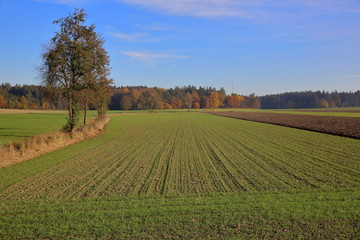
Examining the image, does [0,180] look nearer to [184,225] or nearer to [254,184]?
[184,225]

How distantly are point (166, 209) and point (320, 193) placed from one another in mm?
4560

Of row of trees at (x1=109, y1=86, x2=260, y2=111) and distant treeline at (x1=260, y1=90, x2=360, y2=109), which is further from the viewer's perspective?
distant treeline at (x1=260, y1=90, x2=360, y2=109)

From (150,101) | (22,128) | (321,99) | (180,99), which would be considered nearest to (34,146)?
(22,128)

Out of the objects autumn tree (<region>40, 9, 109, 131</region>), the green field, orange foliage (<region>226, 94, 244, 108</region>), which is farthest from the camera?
orange foliage (<region>226, 94, 244, 108</region>)

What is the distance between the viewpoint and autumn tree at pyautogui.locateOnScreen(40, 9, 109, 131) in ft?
79.6

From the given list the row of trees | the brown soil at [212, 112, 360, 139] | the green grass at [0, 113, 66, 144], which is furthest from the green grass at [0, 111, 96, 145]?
the row of trees

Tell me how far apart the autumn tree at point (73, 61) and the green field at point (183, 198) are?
1179cm

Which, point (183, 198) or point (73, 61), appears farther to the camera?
point (73, 61)

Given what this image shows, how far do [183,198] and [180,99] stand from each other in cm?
16106

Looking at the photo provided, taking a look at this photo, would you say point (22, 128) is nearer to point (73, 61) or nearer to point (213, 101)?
point (73, 61)

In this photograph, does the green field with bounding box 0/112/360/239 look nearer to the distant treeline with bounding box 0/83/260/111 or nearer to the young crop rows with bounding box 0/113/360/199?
the young crop rows with bounding box 0/113/360/199

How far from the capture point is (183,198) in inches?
326

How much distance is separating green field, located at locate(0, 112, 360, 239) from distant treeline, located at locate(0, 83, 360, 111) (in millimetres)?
108607

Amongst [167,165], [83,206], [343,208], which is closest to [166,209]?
[83,206]
